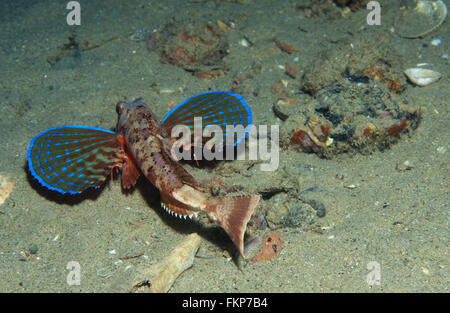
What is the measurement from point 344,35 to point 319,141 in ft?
11.2

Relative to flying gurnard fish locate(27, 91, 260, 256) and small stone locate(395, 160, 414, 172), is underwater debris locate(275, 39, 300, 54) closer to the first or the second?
flying gurnard fish locate(27, 91, 260, 256)

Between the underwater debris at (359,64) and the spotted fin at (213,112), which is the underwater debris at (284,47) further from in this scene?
the spotted fin at (213,112)

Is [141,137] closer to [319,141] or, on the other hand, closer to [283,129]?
[283,129]

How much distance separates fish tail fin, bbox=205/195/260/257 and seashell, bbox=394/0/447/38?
5309 mm

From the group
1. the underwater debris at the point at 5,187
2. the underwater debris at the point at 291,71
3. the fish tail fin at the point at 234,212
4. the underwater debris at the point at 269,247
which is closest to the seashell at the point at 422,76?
the underwater debris at the point at 291,71

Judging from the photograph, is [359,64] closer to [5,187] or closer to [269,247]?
[269,247]

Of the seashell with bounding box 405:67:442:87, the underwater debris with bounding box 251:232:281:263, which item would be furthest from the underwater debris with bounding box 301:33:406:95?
the underwater debris with bounding box 251:232:281:263

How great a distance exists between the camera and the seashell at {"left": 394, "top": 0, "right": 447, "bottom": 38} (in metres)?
6.20

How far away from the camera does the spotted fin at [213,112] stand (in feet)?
14.2

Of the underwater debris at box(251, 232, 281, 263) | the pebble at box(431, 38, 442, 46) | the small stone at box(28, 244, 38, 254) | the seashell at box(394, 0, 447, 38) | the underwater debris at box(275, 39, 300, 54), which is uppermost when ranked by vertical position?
the seashell at box(394, 0, 447, 38)

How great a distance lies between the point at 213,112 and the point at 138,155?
48.6 inches

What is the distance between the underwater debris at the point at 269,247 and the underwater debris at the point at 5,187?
3.11m

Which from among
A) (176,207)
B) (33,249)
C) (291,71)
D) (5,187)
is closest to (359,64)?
(291,71)
